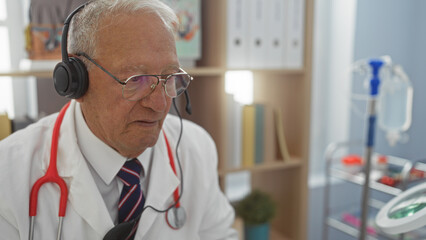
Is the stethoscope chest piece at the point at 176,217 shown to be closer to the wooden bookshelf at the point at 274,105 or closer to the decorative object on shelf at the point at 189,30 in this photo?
the wooden bookshelf at the point at 274,105

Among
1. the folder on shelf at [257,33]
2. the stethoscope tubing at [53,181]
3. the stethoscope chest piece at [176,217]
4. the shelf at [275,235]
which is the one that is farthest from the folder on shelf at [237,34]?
the shelf at [275,235]

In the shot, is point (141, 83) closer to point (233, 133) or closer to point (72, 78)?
point (72, 78)

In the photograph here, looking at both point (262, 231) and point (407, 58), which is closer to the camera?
point (262, 231)

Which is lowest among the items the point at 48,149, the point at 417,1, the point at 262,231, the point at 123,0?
the point at 262,231

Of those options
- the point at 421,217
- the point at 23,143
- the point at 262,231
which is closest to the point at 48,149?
the point at 23,143

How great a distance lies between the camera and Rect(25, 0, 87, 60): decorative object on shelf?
4.06ft

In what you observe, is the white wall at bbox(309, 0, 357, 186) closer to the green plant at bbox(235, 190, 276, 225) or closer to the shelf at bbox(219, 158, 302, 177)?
the shelf at bbox(219, 158, 302, 177)

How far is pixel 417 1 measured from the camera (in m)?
2.32

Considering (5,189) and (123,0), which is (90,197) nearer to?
(5,189)

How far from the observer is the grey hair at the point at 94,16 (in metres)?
0.78

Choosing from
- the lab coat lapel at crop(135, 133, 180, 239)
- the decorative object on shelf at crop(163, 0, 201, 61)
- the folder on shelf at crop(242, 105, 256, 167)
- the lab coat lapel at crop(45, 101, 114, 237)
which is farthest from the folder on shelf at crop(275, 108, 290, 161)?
the lab coat lapel at crop(45, 101, 114, 237)

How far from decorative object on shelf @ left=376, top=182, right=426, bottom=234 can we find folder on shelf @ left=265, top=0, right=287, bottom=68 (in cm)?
97

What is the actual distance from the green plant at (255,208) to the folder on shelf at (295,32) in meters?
0.63

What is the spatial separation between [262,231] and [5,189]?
1191mm
